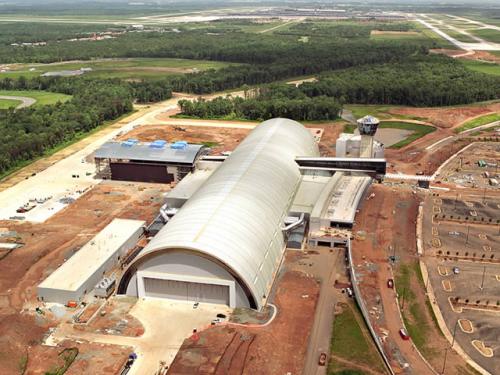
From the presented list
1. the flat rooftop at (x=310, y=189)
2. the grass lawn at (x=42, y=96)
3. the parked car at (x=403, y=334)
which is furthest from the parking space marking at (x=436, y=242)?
the grass lawn at (x=42, y=96)

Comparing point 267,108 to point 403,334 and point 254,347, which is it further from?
point 254,347

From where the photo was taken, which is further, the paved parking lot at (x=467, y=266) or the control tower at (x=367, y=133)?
the control tower at (x=367, y=133)

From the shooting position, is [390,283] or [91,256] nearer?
[390,283]

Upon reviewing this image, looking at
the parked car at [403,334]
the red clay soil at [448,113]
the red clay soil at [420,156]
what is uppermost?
the red clay soil at [448,113]

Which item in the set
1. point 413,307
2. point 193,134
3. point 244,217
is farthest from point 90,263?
point 193,134

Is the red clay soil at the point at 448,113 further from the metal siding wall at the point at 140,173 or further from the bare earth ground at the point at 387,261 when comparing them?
the metal siding wall at the point at 140,173

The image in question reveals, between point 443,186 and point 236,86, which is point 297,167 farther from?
point 236,86

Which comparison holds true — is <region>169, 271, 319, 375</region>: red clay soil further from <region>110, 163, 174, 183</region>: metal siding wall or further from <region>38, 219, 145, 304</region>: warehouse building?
<region>110, 163, 174, 183</region>: metal siding wall
